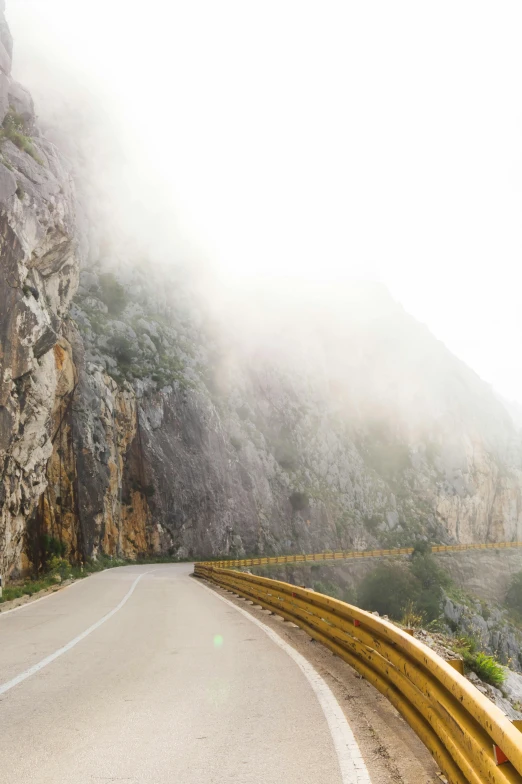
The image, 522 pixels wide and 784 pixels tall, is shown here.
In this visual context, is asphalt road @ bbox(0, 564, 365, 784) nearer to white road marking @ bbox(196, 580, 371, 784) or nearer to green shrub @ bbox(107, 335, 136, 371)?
white road marking @ bbox(196, 580, 371, 784)

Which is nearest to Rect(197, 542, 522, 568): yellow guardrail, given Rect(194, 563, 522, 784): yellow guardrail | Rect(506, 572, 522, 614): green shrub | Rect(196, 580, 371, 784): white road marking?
Rect(506, 572, 522, 614): green shrub

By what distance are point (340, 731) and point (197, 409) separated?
2168 inches

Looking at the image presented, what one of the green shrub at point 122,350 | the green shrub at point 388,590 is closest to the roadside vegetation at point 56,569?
the green shrub at point 388,590

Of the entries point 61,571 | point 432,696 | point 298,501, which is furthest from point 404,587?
point 432,696

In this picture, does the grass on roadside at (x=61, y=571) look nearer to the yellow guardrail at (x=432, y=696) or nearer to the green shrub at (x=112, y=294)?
the yellow guardrail at (x=432, y=696)

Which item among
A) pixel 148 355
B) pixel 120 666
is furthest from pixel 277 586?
pixel 148 355

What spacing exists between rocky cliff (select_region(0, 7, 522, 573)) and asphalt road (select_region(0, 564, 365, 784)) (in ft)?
52.1

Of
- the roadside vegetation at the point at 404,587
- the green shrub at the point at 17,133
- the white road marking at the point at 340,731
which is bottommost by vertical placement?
the roadside vegetation at the point at 404,587

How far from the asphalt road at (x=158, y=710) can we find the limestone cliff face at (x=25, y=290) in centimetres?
1515

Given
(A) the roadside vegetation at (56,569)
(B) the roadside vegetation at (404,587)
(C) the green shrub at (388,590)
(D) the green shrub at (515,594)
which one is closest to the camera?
(A) the roadside vegetation at (56,569)

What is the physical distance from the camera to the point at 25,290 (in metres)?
24.4

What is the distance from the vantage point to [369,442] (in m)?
85.8

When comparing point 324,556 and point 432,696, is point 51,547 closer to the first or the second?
point 324,556

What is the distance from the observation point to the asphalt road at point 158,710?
3.77 metres
